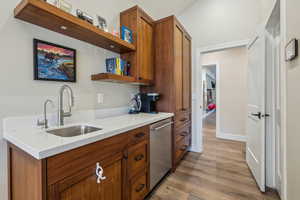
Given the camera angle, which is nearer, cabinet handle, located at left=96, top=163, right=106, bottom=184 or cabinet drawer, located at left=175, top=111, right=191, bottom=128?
cabinet handle, located at left=96, top=163, right=106, bottom=184

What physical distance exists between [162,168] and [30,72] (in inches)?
69.6

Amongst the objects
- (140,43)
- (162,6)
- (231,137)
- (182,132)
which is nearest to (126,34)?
(140,43)

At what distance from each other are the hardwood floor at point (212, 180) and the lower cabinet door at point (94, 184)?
2.39ft

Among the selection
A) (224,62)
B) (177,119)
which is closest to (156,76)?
(177,119)

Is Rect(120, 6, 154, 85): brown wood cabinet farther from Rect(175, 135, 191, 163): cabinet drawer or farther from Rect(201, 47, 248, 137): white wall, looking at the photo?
Rect(201, 47, 248, 137): white wall

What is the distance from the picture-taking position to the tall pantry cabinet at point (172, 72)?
210cm

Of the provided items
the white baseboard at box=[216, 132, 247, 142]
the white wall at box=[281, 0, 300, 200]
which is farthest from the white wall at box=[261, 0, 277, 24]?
the white baseboard at box=[216, 132, 247, 142]

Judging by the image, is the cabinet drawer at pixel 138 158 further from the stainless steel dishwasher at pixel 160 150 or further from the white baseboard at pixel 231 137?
the white baseboard at pixel 231 137

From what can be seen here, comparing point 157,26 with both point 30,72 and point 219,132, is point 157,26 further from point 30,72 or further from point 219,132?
point 219,132

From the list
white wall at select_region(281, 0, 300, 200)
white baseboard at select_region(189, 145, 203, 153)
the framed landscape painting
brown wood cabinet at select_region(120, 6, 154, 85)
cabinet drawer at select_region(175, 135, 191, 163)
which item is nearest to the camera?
white wall at select_region(281, 0, 300, 200)

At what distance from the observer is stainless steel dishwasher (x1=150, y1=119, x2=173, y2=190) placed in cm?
162

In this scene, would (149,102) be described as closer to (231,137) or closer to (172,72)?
(172,72)

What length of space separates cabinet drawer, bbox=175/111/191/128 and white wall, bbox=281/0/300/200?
1.33 meters

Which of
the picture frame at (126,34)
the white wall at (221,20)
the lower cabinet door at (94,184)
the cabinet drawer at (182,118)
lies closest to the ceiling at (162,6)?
the white wall at (221,20)
